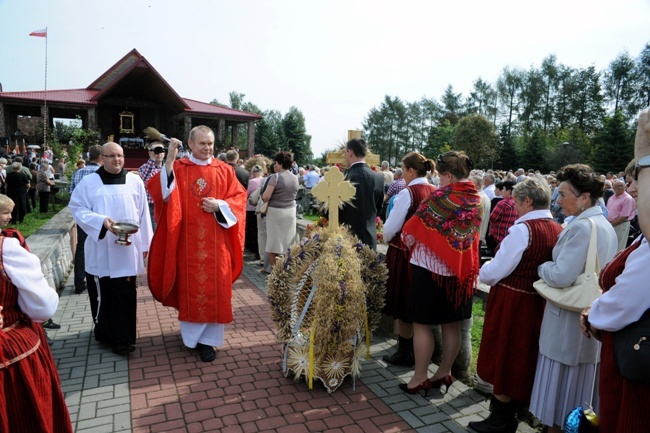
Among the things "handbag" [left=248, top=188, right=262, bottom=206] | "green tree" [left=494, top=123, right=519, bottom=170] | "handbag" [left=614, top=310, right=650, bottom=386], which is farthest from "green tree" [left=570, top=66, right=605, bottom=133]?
"handbag" [left=614, top=310, right=650, bottom=386]

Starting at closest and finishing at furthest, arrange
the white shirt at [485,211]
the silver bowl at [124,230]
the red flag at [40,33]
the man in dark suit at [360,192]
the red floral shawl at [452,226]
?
the red floral shawl at [452,226] → the silver bowl at [124,230] → the man in dark suit at [360,192] → the white shirt at [485,211] → the red flag at [40,33]

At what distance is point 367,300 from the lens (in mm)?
4258

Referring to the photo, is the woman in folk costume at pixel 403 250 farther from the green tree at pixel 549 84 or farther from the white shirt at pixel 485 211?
the green tree at pixel 549 84

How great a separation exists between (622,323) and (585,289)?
2.57 ft

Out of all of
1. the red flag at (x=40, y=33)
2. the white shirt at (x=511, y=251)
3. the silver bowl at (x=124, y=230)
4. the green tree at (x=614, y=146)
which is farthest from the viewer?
the green tree at (x=614, y=146)

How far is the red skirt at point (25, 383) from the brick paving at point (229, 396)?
97 centimetres

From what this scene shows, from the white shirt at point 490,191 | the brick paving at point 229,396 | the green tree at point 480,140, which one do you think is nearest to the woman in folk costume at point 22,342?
the brick paving at point 229,396

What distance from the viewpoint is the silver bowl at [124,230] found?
169 inches

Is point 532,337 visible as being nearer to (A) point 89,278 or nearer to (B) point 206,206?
(B) point 206,206

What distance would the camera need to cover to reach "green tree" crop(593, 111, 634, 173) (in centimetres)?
3164

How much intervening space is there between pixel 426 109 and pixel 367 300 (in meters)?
67.9

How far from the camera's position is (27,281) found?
232cm

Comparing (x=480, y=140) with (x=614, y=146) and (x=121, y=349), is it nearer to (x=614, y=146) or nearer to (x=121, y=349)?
(x=614, y=146)

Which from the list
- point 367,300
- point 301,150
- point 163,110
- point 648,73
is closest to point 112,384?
point 367,300
